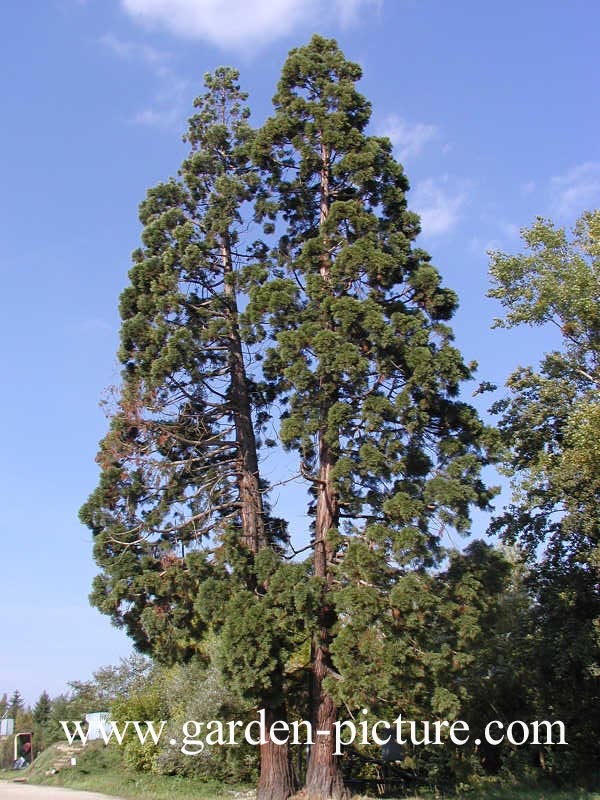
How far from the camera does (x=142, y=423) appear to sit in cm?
1527

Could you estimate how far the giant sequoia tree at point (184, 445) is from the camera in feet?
46.2

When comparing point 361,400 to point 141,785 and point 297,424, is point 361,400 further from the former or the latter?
point 141,785

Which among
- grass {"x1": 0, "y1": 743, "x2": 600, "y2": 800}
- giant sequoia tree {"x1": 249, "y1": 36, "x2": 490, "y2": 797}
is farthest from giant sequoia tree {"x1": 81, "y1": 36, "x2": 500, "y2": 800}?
grass {"x1": 0, "y1": 743, "x2": 600, "y2": 800}

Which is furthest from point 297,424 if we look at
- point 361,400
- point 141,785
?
point 141,785

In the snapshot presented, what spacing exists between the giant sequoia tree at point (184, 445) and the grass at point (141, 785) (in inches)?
180

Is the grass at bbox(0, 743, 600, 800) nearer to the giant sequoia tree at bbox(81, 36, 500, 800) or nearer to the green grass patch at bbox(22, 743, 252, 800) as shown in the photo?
the green grass patch at bbox(22, 743, 252, 800)

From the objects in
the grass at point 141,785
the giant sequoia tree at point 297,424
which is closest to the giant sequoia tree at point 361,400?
the giant sequoia tree at point 297,424

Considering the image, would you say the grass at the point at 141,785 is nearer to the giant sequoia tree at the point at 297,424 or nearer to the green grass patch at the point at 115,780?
the green grass patch at the point at 115,780

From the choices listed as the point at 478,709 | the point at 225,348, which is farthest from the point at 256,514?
the point at 478,709

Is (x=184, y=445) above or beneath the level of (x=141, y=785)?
above

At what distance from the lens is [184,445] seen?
16.0 meters

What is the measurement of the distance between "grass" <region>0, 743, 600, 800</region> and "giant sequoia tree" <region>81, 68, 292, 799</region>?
4.57m

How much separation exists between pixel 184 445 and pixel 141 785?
389 inches

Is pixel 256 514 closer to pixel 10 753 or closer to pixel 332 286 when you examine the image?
pixel 332 286
